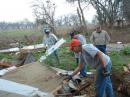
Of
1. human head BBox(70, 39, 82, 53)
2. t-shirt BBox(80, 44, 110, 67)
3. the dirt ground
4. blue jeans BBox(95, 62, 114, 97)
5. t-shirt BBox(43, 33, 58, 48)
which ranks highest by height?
human head BBox(70, 39, 82, 53)

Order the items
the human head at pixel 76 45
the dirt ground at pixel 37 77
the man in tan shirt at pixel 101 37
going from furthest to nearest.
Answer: the man in tan shirt at pixel 101 37 → the dirt ground at pixel 37 77 → the human head at pixel 76 45

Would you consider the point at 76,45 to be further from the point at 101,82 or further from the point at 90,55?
the point at 101,82

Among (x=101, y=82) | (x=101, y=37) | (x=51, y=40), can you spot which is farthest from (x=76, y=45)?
(x=51, y=40)

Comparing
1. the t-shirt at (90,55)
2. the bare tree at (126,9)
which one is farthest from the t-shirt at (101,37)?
the bare tree at (126,9)

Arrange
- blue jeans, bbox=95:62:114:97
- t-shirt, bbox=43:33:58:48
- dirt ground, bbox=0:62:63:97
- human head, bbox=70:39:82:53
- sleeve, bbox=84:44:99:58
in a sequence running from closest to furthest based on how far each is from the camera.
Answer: human head, bbox=70:39:82:53, sleeve, bbox=84:44:99:58, blue jeans, bbox=95:62:114:97, dirt ground, bbox=0:62:63:97, t-shirt, bbox=43:33:58:48

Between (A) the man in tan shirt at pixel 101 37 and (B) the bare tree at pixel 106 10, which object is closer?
(A) the man in tan shirt at pixel 101 37

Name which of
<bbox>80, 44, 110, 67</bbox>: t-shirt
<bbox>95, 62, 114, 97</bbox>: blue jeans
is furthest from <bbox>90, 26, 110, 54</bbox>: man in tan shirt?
<bbox>80, 44, 110, 67</bbox>: t-shirt

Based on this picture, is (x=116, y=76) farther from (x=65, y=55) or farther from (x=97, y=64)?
(x=65, y=55)

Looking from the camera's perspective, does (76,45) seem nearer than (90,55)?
Yes

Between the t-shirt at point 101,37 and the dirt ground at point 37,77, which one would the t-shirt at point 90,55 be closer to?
the dirt ground at point 37,77

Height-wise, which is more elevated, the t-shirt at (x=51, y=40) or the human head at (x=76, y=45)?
the human head at (x=76, y=45)

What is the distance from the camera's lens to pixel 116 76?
9.36 m

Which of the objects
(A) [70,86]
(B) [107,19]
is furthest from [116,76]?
(B) [107,19]

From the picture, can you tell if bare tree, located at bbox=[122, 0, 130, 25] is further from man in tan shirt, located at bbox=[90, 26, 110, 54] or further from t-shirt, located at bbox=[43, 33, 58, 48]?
man in tan shirt, located at bbox=[90, 26, 110, 54]
